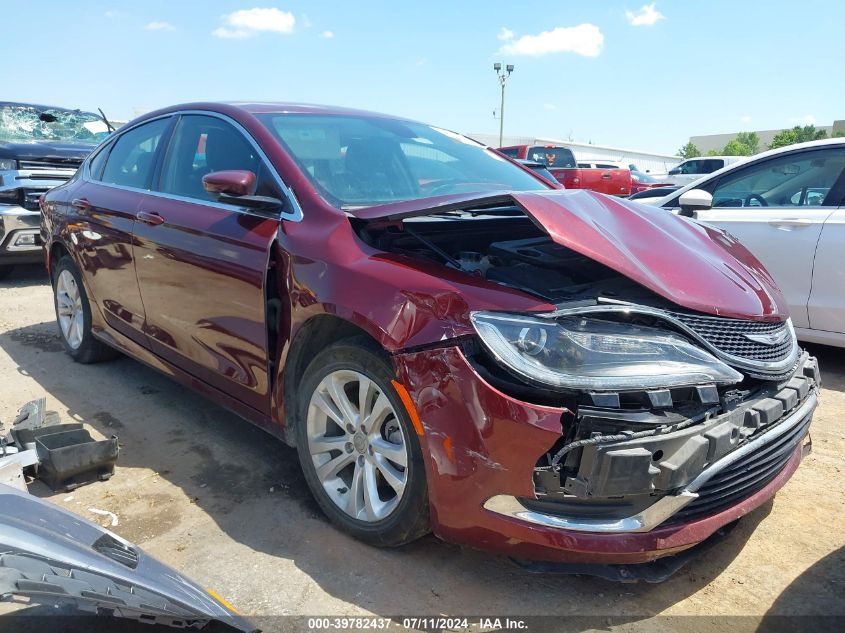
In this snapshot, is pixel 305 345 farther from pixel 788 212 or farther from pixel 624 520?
pixel 788 212

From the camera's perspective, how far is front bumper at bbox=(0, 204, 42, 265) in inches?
288

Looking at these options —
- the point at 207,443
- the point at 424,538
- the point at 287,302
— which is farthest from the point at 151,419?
the point at 424,538

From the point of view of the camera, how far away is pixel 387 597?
2.31m

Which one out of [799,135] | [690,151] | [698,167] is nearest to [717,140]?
[690,151]

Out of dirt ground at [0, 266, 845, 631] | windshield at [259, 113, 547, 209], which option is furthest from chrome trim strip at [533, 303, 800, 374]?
windshield at [259, 113, 547, 209]

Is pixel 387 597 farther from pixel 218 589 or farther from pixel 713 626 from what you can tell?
pixel 713 626

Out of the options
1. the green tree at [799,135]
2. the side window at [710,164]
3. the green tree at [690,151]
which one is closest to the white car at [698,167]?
the side window at [710,164]

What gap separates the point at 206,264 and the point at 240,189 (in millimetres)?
508

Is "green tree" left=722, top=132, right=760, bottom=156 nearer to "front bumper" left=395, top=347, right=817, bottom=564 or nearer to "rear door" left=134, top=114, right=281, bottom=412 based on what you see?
"rear door" left=134, top=114, right=281, bottom=412

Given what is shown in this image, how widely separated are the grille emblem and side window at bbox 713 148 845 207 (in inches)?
97.8

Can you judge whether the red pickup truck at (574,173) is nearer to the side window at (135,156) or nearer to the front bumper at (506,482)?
the side window at (135,156)

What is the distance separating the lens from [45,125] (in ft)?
29.8

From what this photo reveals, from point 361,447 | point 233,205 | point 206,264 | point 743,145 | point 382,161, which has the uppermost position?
point 743,145

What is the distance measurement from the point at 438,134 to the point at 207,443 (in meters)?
2.13
